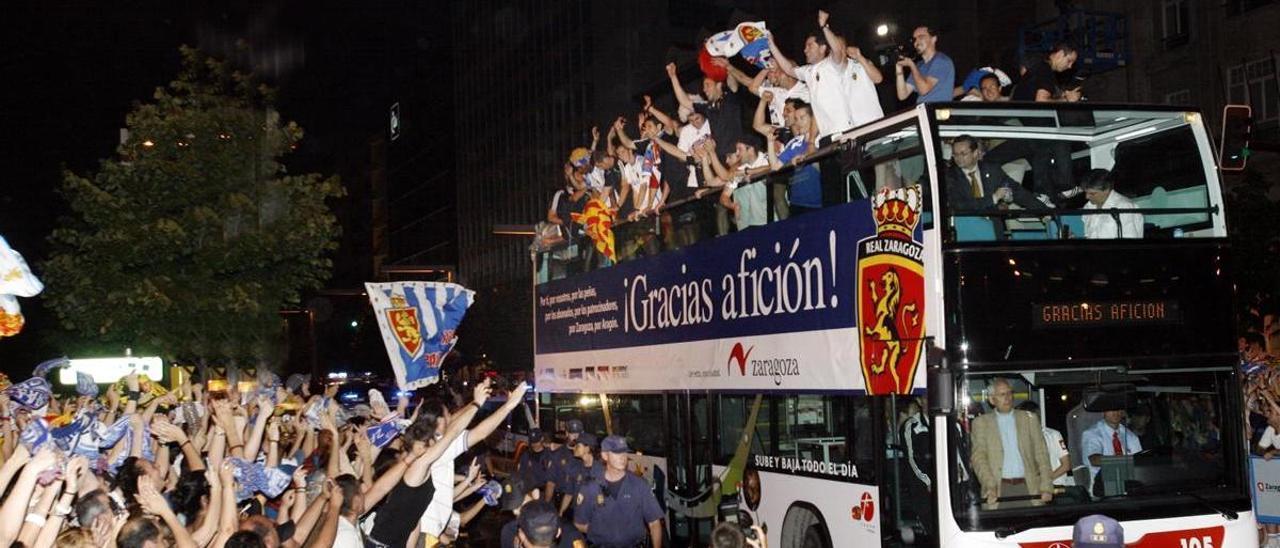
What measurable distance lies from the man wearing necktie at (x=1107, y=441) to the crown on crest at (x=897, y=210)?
5.85ft

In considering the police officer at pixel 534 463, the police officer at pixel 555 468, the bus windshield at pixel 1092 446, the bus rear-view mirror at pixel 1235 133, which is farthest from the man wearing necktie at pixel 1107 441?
the police officer at pixel 534 463

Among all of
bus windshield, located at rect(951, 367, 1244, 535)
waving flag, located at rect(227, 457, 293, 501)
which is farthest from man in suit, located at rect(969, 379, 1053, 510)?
waving flag, located at rect(227, 457, 293, 501)

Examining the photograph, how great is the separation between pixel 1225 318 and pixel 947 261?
6.60ft

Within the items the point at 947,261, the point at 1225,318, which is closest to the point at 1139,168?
the point at 1225,318

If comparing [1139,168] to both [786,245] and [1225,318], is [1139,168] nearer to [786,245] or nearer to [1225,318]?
[1225,318]

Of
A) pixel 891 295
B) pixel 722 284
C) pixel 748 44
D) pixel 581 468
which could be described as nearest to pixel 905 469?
pixel 891 295

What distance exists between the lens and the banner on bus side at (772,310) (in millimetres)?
9281

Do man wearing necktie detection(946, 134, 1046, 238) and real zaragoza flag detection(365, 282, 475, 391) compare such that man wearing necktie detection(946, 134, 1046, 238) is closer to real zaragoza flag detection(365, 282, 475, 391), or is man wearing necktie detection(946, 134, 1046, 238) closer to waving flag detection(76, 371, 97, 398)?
real zaragoza flag detection(365, 282, 475, 391)

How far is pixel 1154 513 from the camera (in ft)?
28.5

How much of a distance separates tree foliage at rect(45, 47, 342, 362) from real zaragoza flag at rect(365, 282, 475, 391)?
13616mm

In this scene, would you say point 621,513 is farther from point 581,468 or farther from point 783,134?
point 783,134

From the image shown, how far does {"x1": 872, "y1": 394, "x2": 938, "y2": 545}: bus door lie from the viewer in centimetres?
899

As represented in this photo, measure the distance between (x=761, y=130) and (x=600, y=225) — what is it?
3174 millimetres

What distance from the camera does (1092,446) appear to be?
8836 mm
